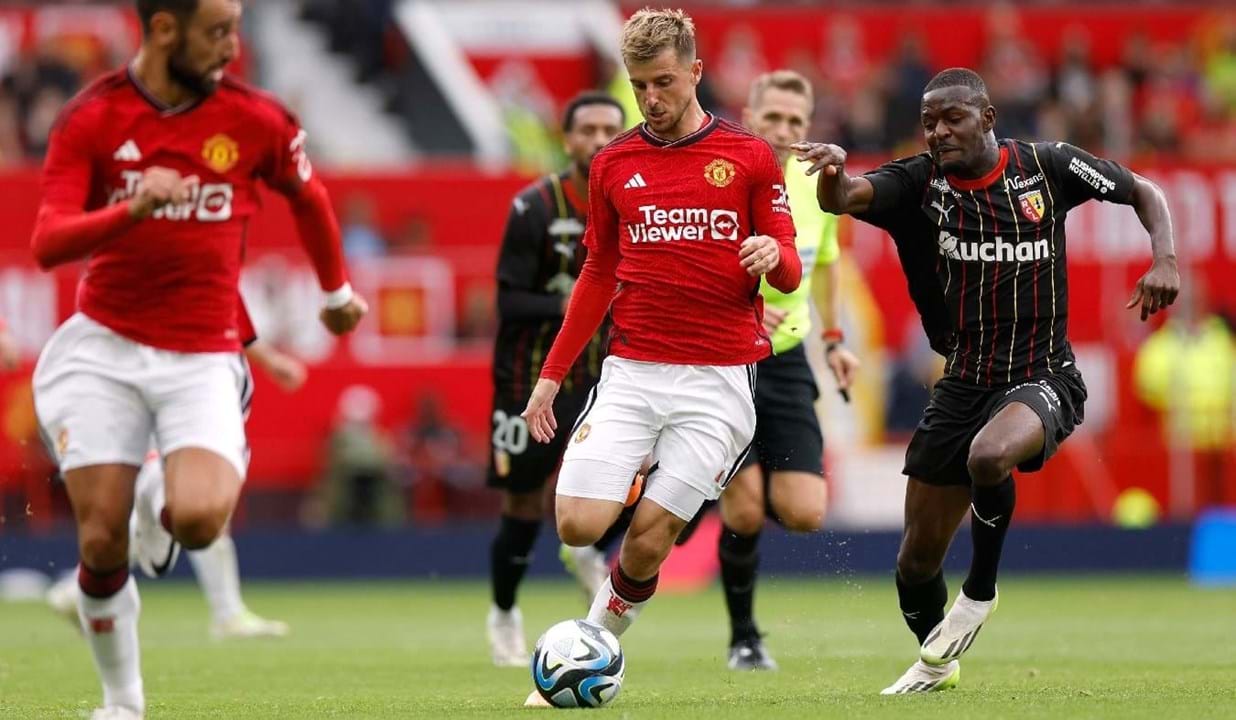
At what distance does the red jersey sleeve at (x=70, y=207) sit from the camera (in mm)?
6871

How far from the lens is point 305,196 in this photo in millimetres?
7695

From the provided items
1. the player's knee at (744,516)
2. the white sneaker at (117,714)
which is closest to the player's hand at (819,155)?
the player's knee at (744,516)

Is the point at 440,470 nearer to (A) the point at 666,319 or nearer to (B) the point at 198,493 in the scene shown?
(A) the point at 666,319

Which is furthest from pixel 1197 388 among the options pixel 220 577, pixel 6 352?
pixel 6 352

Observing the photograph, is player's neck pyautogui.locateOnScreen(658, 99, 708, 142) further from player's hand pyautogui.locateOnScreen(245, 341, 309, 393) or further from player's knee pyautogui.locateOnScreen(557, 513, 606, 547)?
player's hand pyautogui.locateOnScreen(245, 341, 309, 393)

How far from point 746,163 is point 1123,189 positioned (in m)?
1.70

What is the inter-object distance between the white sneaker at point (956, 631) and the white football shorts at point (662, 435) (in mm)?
1161

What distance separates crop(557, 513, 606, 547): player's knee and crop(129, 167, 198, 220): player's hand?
199cm

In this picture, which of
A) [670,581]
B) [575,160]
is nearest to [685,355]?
[575,160]

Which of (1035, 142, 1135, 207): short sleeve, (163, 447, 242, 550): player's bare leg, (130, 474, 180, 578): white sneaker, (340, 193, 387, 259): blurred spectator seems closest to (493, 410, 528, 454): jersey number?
(130, 474, 180, 578): white sneaker

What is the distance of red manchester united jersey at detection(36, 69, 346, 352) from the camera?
23.6 ft

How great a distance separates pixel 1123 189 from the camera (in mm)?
8516

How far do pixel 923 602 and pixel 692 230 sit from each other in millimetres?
1992

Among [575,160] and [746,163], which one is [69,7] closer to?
[575,160]
